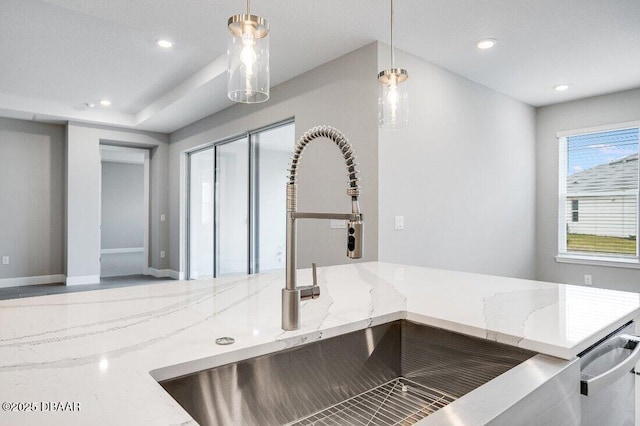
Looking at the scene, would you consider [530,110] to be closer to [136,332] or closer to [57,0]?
[57,0]

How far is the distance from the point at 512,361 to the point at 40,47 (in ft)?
14.6

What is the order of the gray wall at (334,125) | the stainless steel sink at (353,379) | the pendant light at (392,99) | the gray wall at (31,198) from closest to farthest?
the stainless steel sink at (353,379)
the pendant light at (392,99)
the gray wall at (334,125)
the gray wall at (31,198)

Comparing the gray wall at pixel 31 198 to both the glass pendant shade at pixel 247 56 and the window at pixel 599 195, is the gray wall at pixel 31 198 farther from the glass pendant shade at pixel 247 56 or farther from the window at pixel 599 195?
the window at pixel 599 195

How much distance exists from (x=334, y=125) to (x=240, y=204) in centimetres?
215

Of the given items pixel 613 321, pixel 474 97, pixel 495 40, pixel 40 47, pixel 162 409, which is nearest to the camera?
pixel 162 409

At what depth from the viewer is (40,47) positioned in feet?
12.0

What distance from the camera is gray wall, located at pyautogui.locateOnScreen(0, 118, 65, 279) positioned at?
238 inches

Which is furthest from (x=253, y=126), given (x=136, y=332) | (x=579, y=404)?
(x=579, y=404)

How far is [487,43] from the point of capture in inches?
123

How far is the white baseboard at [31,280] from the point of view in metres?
6.06

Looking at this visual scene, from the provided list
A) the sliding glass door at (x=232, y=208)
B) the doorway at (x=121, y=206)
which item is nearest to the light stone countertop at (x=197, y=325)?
the sliding glass door at (x=232, y=208)

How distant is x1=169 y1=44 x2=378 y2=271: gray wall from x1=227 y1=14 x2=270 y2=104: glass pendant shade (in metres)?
1.80

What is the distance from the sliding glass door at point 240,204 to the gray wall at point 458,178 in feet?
4.46

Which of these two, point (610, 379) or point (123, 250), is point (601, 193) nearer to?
point (610, 379)
